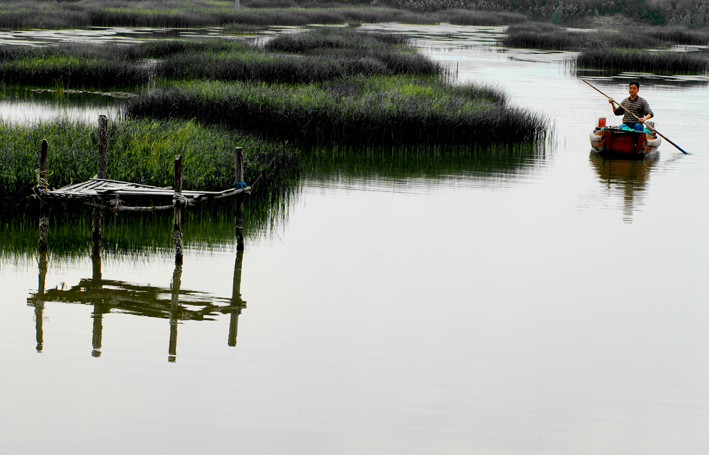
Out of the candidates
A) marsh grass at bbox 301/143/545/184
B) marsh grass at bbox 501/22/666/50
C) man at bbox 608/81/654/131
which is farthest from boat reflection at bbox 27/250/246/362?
marsh grass at bbox 501/22/666/50

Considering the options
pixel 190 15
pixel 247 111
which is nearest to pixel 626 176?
pixel 247 111

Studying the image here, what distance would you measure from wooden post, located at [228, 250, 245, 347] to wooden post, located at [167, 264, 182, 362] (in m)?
0.45

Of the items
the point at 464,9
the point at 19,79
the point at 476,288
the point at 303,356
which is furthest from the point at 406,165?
the point at 464,9

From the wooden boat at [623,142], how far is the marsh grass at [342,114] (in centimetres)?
152

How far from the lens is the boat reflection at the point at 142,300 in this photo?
7984mm

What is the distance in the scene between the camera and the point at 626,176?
16.7 metres

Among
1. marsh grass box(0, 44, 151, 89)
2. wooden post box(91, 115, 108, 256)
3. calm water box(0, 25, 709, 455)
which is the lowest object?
calm water box(0, 25, 709, 455)

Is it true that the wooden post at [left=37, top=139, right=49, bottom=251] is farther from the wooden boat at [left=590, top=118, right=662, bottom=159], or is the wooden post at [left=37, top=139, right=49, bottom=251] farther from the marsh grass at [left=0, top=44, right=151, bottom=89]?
the marsh grass at [left=0, top=44, right=151, bottom=89]

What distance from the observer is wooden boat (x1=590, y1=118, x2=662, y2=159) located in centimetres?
1758

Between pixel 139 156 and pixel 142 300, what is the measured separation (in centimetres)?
398

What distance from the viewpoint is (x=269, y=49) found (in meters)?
31.0

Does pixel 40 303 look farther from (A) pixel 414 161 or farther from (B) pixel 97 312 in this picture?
(A) pixel 414 161

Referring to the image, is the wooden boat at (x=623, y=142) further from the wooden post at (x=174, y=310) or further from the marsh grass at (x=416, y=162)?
the wooden post at (x=174, y=310)

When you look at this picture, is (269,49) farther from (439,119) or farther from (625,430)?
(625,430)
